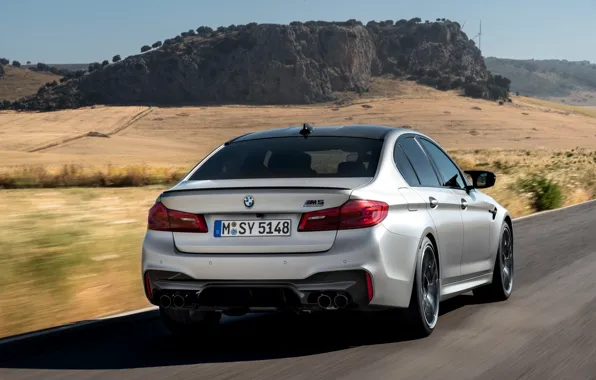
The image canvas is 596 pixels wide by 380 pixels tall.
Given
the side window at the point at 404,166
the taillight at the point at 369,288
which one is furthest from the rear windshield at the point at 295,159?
the taillight at the point at 369,288

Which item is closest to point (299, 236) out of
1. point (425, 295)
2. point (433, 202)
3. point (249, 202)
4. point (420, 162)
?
point (249, 202)

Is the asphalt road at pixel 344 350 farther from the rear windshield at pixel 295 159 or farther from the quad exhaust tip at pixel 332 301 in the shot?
the rear windshield at pixel 295 159

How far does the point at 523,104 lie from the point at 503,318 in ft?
561

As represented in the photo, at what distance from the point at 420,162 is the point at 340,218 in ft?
5.61

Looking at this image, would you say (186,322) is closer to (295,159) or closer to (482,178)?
(295,159)

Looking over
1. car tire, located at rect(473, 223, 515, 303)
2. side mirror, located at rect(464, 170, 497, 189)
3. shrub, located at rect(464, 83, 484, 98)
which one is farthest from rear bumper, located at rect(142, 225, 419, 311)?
shrub, located at rect(464, 83, 484, 98)

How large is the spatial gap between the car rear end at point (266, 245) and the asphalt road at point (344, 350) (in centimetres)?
38

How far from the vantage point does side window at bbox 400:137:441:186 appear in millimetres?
7422

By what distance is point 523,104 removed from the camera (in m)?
174

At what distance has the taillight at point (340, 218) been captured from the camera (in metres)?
→ 6.08

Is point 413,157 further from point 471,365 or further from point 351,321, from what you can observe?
point 471,365

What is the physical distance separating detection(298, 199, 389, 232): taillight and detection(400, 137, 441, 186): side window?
4.27 feet

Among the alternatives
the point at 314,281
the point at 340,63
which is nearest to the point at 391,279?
the point at 314,281

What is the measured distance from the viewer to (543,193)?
897 inches
